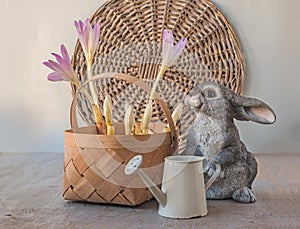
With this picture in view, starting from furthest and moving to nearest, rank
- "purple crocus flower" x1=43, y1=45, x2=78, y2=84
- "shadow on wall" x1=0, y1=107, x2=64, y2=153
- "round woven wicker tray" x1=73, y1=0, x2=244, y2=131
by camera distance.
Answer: "shadow on wall" x1=0, y1=107, x2=64, y2=153, "round woven wicker tray" x1=73, y1=0, x2=244, y2=131, "purple crocus flower" x1=43, y1=45, x2=78, y2=84

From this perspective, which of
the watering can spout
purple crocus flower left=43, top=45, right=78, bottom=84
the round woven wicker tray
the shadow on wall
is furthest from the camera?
the shadow on wall

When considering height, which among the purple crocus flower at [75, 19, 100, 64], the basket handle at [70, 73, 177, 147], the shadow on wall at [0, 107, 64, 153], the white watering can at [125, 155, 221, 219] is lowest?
the shadow on wall at [0, 107, 64, 153]

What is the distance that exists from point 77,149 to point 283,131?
990 mm

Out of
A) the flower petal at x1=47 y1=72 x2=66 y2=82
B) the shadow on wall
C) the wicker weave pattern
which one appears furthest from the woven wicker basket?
the shadow on wall

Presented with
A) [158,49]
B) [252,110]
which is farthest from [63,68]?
[158,49]

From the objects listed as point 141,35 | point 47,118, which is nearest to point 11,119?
point 47,118

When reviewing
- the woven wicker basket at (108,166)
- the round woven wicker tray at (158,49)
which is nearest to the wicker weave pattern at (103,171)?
the woven wicker basket at (108,166)

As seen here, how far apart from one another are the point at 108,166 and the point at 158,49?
35.4 inches

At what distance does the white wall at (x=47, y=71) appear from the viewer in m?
1.66

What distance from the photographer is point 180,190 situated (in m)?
0.80

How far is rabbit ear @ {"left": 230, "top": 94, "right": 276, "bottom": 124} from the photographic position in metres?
0.90

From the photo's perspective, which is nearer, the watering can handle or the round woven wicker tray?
the watering can handle

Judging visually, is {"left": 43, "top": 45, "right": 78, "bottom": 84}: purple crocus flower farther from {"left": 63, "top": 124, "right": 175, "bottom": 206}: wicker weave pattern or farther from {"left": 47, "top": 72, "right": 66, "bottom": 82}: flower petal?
{"left": 63, "top": 124, "right": 175, "bottom": 206}: wicker weave pattern

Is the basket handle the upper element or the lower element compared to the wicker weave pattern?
upper
